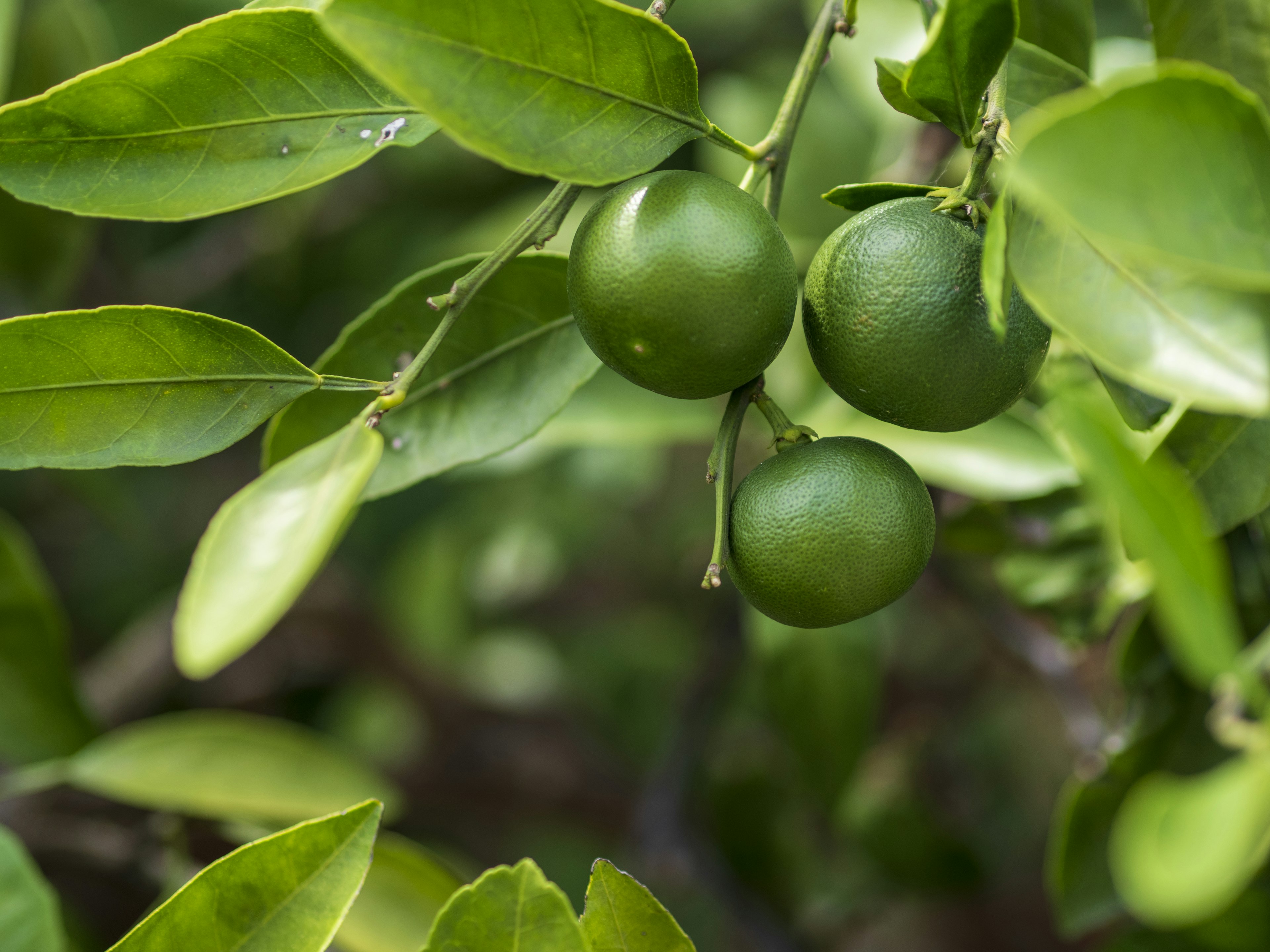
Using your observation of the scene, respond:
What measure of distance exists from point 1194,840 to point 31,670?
1.26 m

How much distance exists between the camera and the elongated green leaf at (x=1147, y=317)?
49cm

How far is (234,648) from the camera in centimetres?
40

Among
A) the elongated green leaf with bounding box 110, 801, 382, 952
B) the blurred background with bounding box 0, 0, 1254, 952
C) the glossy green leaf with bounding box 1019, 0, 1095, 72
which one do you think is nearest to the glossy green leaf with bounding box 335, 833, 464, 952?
the elongated green leaf with bounding box 110, 801, 382, 952

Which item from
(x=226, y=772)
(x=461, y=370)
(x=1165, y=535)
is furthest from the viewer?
(x=226, y=772)

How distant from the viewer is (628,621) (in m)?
2.10

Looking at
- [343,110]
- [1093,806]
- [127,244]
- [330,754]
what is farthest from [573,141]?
[127,244]

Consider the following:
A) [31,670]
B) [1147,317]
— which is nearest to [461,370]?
[1147,317]

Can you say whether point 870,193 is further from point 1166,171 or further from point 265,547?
point 265,547

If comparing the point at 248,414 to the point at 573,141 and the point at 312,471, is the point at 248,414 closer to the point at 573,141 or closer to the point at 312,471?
the point at 312,471

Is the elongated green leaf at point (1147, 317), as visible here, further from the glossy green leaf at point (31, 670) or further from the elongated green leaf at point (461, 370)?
the glossy green leaf at point (31, 670)

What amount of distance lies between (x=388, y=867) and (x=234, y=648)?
0.72 metres

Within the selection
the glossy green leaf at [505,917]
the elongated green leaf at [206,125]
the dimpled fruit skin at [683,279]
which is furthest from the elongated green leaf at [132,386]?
the glossy green leaf at [505,917]

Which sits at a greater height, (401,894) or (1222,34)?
(1222,34)

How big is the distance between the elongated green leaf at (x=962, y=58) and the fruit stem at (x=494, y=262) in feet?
0.70
